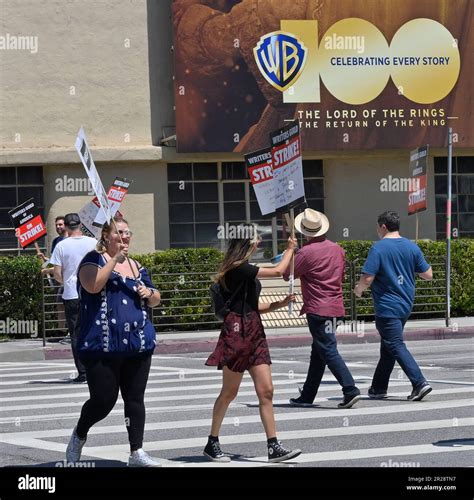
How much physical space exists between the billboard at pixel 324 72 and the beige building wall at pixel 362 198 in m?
0.71

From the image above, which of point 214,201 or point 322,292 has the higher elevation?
point 214,201

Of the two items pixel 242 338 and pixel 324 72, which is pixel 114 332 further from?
pixel 324 72

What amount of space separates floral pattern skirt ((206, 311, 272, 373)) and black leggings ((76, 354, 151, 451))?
2.33ft

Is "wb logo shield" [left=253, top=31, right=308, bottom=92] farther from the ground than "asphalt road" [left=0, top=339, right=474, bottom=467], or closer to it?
farther from the ground

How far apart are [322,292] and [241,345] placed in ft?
10.5

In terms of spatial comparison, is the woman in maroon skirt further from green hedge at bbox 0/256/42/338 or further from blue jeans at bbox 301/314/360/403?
green hedge at bbox 0/256/42/338

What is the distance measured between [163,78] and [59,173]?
307 cm

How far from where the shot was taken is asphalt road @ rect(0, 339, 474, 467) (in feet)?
31.9

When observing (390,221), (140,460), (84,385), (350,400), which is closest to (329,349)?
(350,400)

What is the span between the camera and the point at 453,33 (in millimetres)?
27062

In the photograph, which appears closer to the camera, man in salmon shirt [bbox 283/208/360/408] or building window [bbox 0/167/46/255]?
man in salmon shirt [bbox 283/208/360/408]

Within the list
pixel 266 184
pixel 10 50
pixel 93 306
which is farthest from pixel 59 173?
pixel 93 306

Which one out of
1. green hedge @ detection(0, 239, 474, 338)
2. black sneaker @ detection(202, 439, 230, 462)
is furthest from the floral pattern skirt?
green hedge @ detection(0, 239, 474, 338)

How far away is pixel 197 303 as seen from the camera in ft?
77.3
